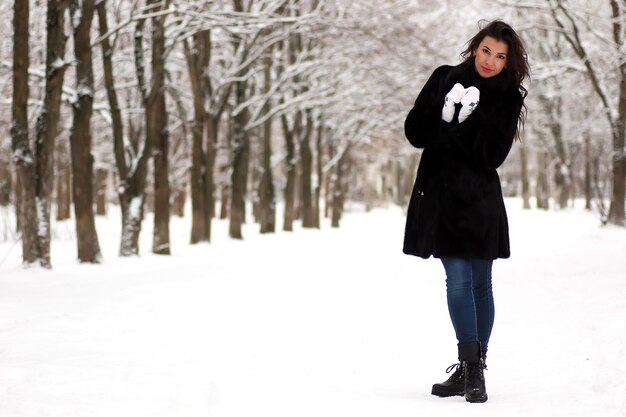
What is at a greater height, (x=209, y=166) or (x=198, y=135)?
(x=198, y=135)

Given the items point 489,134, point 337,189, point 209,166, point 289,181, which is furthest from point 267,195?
point 489,134

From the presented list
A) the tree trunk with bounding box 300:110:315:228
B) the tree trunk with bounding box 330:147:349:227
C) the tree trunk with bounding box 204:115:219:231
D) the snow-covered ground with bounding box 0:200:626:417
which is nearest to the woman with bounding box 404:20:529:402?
the snow-covered ground with bounding box 0:200:626:417

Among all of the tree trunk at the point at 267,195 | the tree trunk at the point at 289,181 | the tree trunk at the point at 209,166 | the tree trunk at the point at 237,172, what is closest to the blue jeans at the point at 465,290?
the tree trunk at the point at 209,166

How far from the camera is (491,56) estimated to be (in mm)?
4113

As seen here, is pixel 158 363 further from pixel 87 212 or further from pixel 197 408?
pixel 87 212

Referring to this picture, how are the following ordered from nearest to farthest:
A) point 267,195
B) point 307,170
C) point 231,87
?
1. point 231,87
2. point 267,195
3. point 307,170

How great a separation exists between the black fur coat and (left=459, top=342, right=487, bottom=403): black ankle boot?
49cm

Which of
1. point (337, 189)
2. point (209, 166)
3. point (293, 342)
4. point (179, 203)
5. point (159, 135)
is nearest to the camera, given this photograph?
point (293, 342)

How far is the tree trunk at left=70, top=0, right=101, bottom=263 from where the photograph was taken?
39.7 ft

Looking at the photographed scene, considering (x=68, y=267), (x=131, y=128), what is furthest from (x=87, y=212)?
(x=131, y=128)

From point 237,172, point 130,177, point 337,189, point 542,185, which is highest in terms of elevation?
point 130,177

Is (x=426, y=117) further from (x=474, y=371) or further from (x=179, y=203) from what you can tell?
(x=179, y=203)

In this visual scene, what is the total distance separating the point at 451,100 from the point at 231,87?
15.3m

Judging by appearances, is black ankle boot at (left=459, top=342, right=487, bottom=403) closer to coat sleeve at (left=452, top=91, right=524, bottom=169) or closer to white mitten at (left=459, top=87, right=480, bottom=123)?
coat sleeve at (left=452, top=91, right=524, bottom=169)
